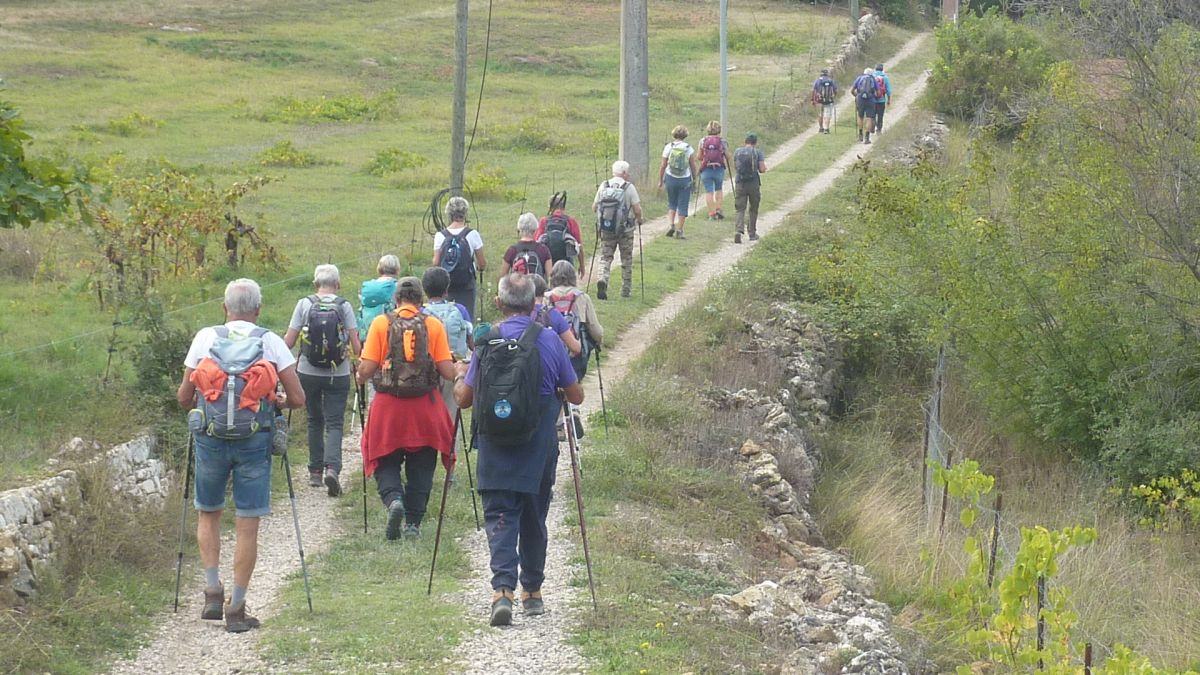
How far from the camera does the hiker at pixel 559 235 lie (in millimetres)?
13914

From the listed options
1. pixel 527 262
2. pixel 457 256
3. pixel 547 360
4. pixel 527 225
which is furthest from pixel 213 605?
pixel 527 225

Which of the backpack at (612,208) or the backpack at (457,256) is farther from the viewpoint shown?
the backpack at (612,208)

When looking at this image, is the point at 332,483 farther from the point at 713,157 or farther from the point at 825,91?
the point at 825,91

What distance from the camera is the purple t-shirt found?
7.84 metres

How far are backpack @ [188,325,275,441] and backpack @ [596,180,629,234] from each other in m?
9.25

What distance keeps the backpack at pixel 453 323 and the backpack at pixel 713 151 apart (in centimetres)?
1222

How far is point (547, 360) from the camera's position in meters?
7.89

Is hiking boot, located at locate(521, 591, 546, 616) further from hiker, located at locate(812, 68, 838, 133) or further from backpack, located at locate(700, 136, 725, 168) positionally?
hiker, located at locate(812, 68, 838, 133)

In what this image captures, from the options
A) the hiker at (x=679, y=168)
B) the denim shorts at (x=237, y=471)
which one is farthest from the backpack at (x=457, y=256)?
the hiker at (x=679, y=168)

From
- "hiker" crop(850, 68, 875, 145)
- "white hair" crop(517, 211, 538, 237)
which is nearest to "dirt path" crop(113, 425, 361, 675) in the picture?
"white hair" crop(517, 211, 538, 237)

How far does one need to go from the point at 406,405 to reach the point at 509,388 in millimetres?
2130

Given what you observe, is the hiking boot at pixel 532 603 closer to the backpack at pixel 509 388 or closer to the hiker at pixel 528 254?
the backpack at pixel 509 388

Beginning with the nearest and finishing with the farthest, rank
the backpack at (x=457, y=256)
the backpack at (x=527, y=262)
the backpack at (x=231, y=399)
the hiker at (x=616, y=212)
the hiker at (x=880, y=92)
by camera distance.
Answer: the backpack at (x=231, y=399)
the backpack at (x=457, y=256)
the backpack at (x=527, y=262)
the hiker at (x=616, y=212)
the hiker at (x=880, y=92)

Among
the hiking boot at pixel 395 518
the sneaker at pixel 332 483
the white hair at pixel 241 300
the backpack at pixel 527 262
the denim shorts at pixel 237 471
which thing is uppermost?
the white hair at pixel 241 300
